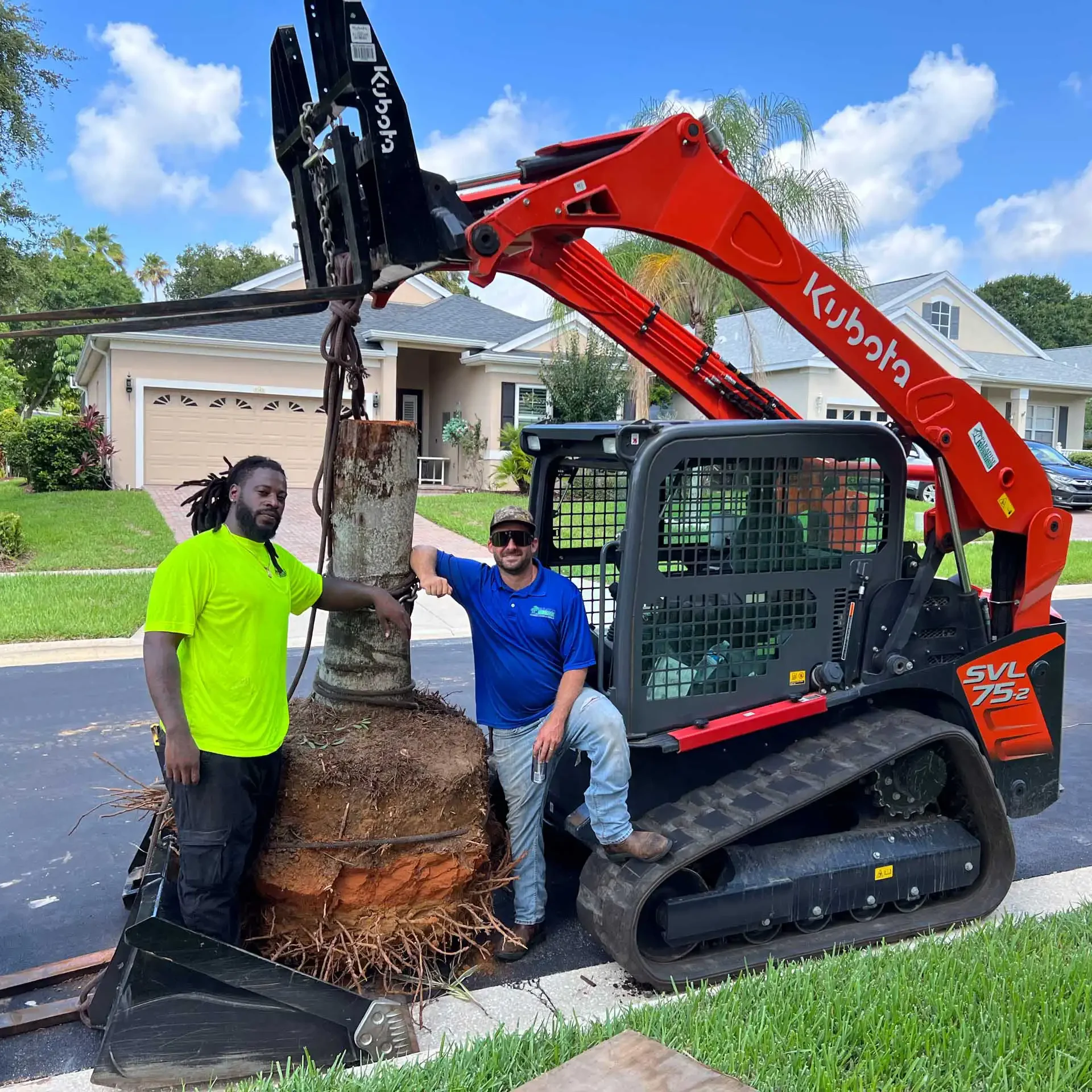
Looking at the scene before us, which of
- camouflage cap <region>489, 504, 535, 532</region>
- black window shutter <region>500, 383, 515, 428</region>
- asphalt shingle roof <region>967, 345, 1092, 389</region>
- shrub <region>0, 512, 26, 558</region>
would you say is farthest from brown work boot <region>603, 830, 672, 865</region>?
asphalt shingle roof <region>967, 345, 1092, 389</region>

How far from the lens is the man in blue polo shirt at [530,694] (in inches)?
142

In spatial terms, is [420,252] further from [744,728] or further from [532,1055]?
[532,1055]

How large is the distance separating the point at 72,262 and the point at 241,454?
129ft

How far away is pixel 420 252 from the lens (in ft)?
11.5

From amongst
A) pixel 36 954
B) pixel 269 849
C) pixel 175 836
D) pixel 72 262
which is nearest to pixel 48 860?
pixel 36 954

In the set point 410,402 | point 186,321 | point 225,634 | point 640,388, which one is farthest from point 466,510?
point 186,321

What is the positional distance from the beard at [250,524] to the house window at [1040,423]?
1250 inches

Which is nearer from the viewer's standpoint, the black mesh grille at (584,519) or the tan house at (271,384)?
the black mesh grille at (584,519)

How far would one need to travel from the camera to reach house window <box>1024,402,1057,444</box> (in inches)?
1218

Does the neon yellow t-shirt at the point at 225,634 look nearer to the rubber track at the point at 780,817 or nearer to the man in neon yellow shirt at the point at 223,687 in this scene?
the man in neon yellow shirt at the point at 223,687

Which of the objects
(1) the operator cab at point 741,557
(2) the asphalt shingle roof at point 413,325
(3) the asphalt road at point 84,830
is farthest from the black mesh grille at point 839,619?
(2) the asphalt shingle roof at point 413,325

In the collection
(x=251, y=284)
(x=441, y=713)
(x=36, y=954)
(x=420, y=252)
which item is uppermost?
(x=251, y=284)

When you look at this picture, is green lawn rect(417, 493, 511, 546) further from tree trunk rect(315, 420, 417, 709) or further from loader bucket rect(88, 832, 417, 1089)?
loader bucket rect(88, 832, 417, 1089)

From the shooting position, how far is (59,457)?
2148 cm
